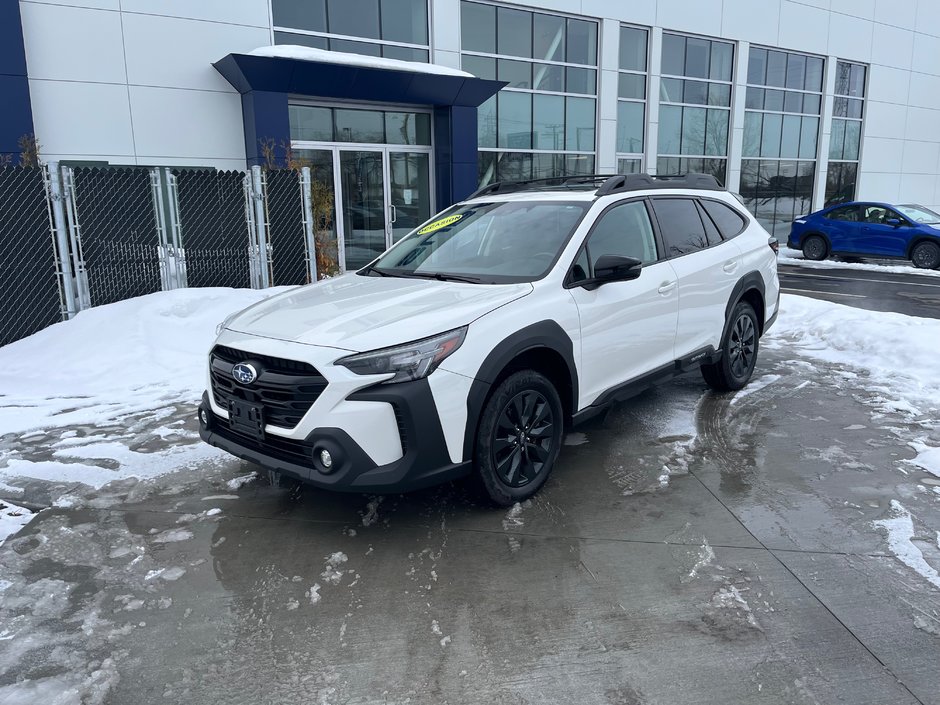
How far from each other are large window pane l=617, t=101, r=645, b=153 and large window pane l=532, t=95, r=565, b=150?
1960 millimetres

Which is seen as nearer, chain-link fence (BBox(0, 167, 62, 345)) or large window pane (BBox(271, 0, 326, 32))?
chain-link fence (BBox(0, 167, 62, 345))

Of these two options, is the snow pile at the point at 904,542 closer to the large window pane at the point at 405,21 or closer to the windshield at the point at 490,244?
the windshield at the point at 490,244

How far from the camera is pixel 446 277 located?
4.42m

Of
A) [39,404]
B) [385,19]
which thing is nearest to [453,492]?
[39,404]

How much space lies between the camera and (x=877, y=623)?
2.96 meters

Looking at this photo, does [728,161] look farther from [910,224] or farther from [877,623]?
[877,623]

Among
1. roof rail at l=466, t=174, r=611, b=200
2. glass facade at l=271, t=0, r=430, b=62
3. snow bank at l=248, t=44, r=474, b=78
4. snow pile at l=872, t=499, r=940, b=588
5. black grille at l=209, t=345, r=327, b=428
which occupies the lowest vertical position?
snow pile at l=872, t=499, r=940, b=588

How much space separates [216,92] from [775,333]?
34.2 feet

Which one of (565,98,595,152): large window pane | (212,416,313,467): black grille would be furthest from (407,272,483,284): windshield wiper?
(565,98,595,152): large window pane

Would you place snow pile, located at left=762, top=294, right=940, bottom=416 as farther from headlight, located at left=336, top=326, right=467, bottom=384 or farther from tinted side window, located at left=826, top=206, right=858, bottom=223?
tinted side window, located at left=826, top=206, right=858, bottom=223

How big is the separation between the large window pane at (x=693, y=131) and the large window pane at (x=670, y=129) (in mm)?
206

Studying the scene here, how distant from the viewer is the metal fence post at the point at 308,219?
1083cm

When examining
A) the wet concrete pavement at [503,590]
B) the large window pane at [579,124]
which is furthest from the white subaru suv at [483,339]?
the large window pane at [579,124]

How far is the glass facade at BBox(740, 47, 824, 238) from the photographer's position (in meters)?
21.3
